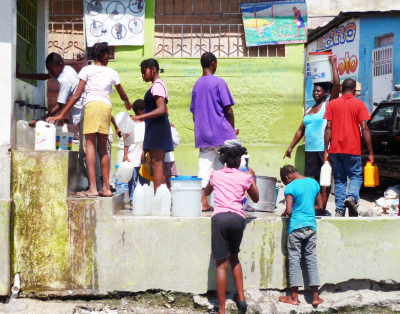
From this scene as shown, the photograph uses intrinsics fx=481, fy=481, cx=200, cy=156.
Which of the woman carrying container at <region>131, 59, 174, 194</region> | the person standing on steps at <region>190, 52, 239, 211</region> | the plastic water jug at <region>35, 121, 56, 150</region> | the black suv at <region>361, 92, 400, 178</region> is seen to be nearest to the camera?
the plastic water jug at <region>35, 121, 56, 150</region>

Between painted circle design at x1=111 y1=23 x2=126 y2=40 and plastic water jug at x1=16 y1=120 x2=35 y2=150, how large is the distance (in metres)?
4.01

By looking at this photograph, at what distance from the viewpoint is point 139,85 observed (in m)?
8.49

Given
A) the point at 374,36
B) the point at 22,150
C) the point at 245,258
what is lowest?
the point at 245,258

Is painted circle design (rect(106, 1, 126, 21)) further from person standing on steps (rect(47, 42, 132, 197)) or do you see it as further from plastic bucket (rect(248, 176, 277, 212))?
plastic bucket (rect(248, 176, 277, 212))

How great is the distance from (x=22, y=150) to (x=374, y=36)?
11914 millimetres

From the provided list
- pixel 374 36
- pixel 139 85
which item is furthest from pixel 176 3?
pixel 374 36

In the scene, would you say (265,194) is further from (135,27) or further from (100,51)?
(135,27)

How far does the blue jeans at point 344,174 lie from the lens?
512cm

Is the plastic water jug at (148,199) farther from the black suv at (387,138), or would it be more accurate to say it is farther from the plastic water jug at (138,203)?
the black suv at (387,138)

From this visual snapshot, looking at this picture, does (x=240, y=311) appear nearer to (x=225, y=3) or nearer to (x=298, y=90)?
(x=298, y=90)

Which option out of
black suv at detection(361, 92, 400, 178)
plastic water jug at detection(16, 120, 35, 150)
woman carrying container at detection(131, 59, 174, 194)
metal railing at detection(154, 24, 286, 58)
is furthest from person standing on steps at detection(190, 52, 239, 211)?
black suv at detection(361, 92, 400, 178)

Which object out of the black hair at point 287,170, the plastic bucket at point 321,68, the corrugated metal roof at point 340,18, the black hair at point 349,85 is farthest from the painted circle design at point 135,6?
the corrugated metal roof at point 340,18

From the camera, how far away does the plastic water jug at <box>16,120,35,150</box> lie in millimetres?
4547

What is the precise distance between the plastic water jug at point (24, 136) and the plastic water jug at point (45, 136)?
0.19 metres
